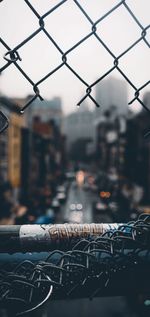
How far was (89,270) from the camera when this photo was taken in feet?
4.04

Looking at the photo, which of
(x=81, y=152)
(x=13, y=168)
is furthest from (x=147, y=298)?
(x=81, y=152)

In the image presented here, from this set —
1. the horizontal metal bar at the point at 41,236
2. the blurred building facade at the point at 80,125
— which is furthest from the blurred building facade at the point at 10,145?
the blurred building facade at the point at 80,125

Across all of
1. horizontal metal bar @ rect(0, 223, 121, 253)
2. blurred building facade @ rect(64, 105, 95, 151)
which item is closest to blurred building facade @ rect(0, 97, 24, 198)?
horizontal metal bar @ rect(0, 223, 121, 253)

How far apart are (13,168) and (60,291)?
29310 mm

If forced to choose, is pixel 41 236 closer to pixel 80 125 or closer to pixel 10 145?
pixel 10 145

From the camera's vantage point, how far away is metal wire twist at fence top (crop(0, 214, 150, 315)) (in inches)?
44.8

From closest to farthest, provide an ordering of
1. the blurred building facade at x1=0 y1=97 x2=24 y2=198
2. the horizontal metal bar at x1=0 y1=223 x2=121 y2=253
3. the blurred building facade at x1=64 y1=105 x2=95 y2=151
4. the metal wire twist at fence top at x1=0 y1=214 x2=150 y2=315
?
the metal wire twist at fence top at x1=0 y1=214 x2=150 y2=315
the horizontal metal bar at x1=0 y1=223 x2=121 y2=253
the blurred building facade at x1=0 y1=97 x2=24 y2=198
the blurred building facade at x1=64 y1=105 x2=95 y2=151

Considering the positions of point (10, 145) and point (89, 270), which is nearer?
point (89, 270)

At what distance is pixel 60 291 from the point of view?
Answer: 3.89 ft

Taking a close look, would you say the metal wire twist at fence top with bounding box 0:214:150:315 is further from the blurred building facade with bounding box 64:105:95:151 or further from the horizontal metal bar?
the blurred building facade with bounding box 64:105:95:151

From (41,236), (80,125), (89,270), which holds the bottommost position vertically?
(89,270)

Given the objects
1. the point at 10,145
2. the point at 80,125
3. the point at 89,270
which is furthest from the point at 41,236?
the point at 80,125

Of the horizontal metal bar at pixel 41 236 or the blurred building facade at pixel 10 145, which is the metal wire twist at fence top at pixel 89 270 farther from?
the blurred building facade at pixel 10 145

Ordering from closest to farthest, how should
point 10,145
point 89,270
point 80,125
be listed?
point 89,270 < point 10,145 < point 80,125
